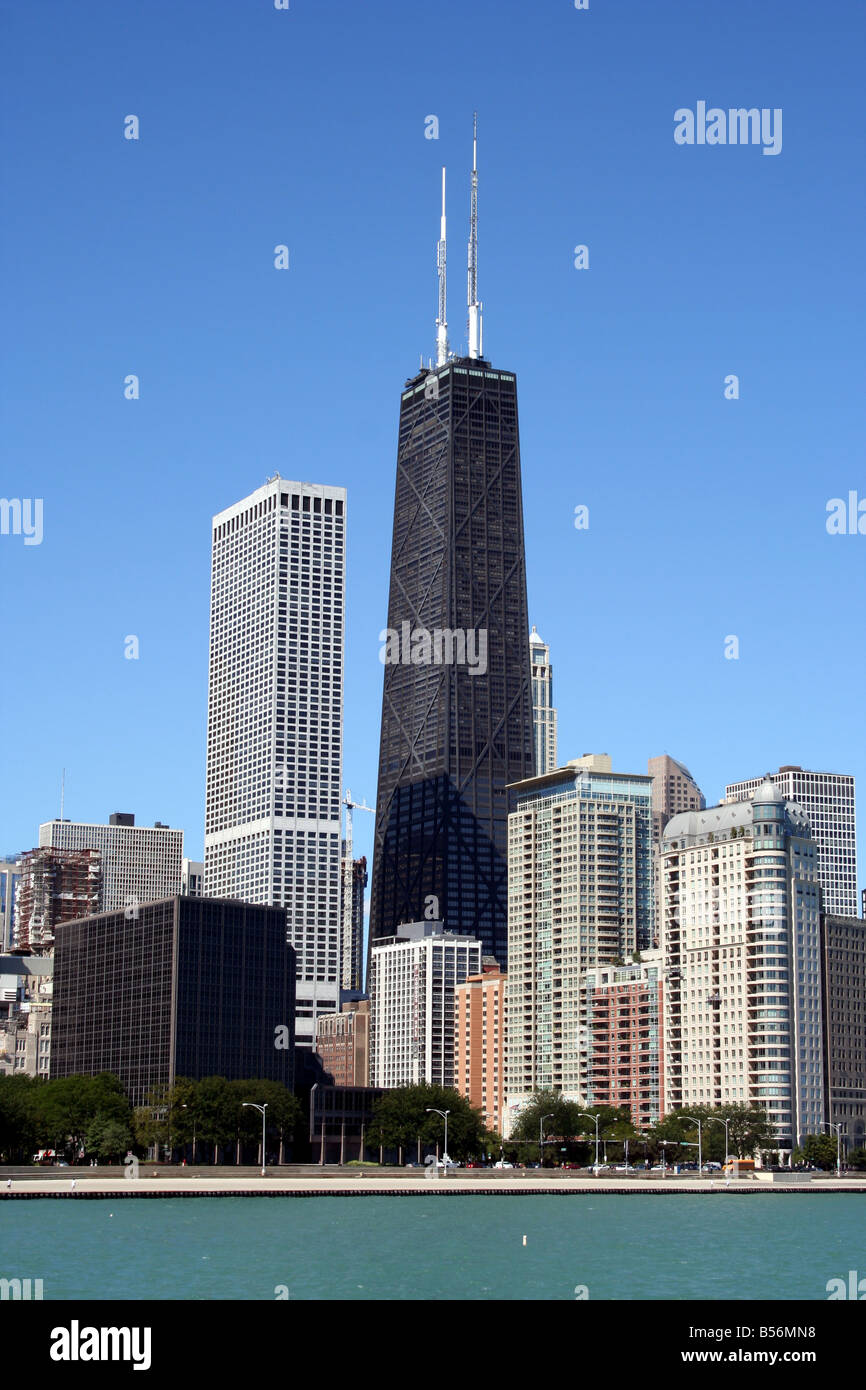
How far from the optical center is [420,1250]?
114m

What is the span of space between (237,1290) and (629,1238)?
42611mm

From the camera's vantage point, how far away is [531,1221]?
146 metres

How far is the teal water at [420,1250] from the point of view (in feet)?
298

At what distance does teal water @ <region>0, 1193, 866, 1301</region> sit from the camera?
90.7 meters

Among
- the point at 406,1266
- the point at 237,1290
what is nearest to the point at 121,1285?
the point at 237,1290
